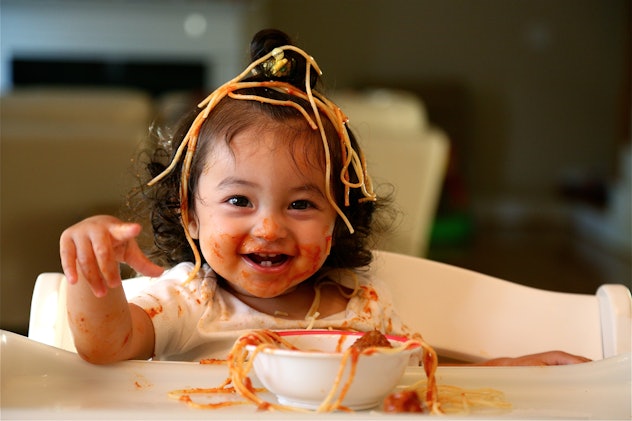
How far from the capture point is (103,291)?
2.72 ft

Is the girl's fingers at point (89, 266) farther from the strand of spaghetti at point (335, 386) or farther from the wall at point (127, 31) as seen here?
the wall at point (127, 31)

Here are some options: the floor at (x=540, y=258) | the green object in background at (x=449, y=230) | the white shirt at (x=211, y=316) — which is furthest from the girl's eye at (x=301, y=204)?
the green object in background at (x=449, y=230)

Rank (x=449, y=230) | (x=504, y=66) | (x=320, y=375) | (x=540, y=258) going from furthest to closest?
(x=504, y=66), (x=449, y=230), (x=540, y=258), (x=320, y=375)

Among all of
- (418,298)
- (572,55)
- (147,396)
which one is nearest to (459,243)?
(572,55)

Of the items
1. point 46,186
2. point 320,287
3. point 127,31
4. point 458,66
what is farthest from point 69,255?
point 458,66

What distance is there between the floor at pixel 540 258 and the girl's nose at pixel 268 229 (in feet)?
10.2

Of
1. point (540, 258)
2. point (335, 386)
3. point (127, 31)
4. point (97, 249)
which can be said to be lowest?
point (540, 258)

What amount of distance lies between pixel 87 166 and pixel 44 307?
164 centimetres

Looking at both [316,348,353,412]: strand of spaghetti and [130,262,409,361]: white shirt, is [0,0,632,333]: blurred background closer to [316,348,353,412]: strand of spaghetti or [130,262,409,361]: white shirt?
[130,262,409,361]: white shirt

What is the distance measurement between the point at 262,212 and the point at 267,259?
0.07 metres

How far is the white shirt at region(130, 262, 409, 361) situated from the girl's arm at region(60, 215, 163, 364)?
0.04m

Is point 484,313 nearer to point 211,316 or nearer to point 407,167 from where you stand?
point 211,316

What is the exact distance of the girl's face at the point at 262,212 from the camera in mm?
1033

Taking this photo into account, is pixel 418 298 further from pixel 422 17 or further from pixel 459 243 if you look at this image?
pixel 422 17
